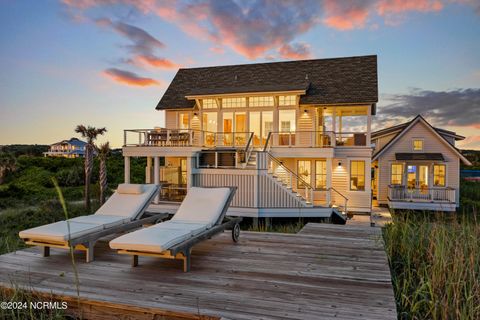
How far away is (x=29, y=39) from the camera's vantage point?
47.8 ft

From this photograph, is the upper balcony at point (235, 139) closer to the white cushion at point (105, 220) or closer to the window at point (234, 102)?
the window at point (234, 102)

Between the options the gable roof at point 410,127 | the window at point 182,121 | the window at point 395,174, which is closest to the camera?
the gable roof at point 410,127

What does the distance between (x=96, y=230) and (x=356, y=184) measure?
14.0 meters

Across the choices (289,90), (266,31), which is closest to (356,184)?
(289,90)

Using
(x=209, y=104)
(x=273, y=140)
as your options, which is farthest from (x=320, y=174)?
(x=209, y=104)

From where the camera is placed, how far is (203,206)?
634cm

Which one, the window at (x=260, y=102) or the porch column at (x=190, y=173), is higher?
the window at (x=260, y=102)

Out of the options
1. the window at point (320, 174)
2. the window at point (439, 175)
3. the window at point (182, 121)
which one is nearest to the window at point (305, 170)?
the window at point (320, 174)

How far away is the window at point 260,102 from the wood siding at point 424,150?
781 centimetres

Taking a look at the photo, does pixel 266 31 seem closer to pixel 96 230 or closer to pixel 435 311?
pixel 96 230

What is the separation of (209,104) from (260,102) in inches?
114

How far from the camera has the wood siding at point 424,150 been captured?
18.8 metres

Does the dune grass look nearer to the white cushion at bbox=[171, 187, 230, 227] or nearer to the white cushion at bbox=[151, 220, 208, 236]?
the white cushion at bbox=[151, 220, 208, 236]

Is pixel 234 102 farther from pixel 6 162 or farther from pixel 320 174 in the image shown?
pixel 6 162
